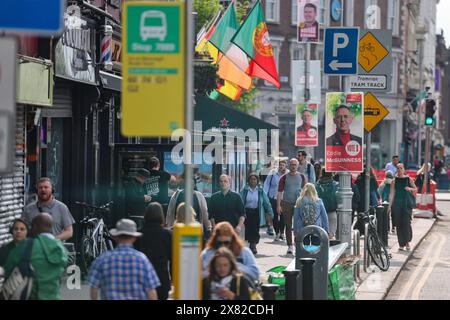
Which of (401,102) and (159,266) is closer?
(159,266)

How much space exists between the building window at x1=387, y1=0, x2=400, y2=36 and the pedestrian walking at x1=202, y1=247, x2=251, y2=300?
62.4m

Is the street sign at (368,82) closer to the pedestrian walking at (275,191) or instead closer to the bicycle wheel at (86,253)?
the pedestrian walking at (275,191)

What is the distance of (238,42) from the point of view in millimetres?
26406

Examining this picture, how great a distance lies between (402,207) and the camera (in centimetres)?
2259

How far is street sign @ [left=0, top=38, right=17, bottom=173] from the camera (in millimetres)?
7383

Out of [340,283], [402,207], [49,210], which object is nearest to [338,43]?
[340,283]

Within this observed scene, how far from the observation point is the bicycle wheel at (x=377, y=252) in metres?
18.3

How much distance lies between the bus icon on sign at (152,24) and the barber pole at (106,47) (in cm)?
1008

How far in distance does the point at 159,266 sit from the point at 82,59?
22.1 ft

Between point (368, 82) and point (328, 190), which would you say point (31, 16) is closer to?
point (368, 82)

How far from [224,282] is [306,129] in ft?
73.4

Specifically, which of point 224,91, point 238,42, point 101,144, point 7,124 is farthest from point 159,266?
point 224,91
